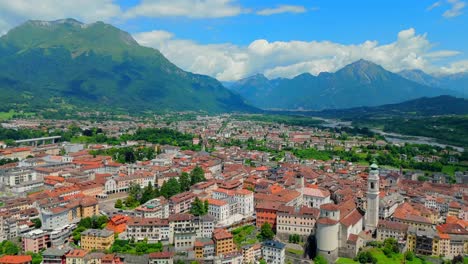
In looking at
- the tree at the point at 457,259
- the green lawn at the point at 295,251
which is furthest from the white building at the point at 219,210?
the tree at the point at 457,259

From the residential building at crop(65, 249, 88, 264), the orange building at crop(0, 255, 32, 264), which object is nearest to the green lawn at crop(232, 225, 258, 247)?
the residential building at crop(65, 249, 88, 264)

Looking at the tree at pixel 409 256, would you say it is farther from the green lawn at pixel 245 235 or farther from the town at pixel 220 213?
the green lawn at pixel 245 235

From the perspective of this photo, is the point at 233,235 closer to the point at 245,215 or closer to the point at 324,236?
the point at 245,215

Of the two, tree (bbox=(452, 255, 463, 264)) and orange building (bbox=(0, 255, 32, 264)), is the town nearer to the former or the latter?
orange building (bbox=(0, 255, 32, 264))

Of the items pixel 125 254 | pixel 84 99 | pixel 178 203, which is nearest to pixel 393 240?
pixel 178 203

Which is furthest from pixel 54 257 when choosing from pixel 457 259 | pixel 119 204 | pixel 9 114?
pixel 9 114

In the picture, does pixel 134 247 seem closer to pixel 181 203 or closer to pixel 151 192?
pixel 181 203
